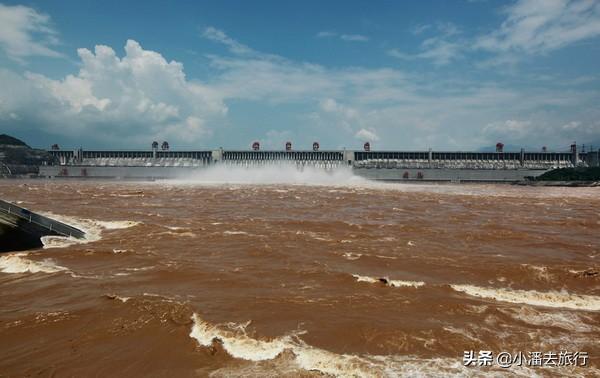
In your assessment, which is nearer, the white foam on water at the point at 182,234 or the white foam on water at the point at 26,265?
the white foam on water at the point at 26,265

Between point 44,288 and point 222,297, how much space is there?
4.57 meters

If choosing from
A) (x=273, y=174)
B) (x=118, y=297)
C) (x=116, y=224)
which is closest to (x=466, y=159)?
(x=273, y=174)

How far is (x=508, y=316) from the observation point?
7.82 meters

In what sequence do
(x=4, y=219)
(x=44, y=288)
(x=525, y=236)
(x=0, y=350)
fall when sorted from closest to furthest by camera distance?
(x=0, y=350) < (x=44, y=288) < (x=4, y=219) < (x=525, y=236)

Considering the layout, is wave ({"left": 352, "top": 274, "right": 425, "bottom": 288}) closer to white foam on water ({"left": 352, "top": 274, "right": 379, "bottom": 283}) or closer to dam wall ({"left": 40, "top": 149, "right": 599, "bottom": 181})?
white foam on water ({"left": 352, "top": 274, "right": 379, "bottom": 283})

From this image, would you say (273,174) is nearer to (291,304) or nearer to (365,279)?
(365,279)

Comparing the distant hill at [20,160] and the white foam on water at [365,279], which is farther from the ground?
the distant hill at [20,160]

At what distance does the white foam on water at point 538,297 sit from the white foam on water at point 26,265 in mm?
11383

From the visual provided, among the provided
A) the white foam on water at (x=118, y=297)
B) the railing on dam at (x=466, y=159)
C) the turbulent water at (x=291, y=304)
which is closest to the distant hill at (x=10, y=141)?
the railing on dam at (x=466, y=159)

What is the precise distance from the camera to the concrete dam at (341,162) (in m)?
94.1

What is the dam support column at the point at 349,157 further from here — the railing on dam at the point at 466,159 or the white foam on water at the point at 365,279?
the white foam on water at the point at 365,279

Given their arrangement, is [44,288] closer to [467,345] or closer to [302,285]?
[302,285]

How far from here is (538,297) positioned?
360 inches

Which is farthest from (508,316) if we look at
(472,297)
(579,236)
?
(579,236)
